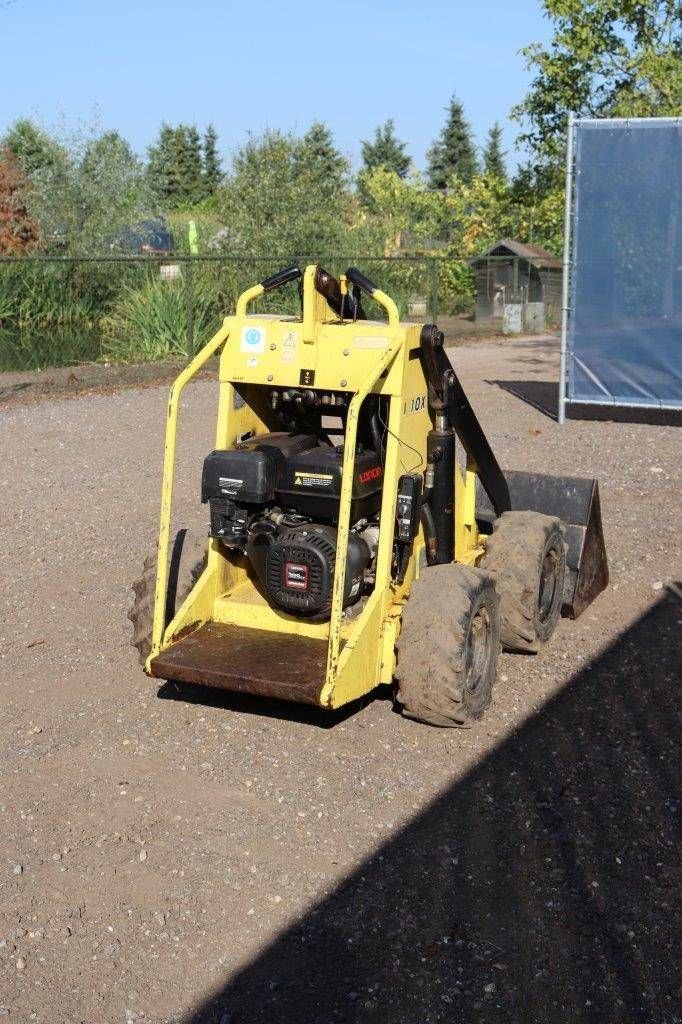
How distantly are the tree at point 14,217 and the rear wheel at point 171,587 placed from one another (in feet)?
68.2

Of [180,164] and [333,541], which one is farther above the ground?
[180,164]

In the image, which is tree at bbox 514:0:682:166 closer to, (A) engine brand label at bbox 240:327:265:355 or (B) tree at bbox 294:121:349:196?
(B) tree at bbox 294:121:349:196

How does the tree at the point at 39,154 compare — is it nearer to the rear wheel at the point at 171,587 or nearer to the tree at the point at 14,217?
the tree at the point at 14,217

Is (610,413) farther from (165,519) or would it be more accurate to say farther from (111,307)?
(165,519)

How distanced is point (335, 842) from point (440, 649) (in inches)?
39.2

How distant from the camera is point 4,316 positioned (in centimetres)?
1922

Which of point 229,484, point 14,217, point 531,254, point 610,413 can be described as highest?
point 14,217

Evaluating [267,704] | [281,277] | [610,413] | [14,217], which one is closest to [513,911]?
[267,704]

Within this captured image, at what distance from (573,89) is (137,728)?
19.0 meters

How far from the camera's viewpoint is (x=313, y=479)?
5555mm

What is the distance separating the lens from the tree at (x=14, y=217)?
25797 mm

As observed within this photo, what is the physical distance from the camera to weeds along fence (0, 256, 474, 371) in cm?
1930

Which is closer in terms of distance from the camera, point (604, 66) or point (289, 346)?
point (289, 346)

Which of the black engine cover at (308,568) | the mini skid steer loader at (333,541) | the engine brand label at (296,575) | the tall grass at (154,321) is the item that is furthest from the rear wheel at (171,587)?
the tall grass at (154,321)
